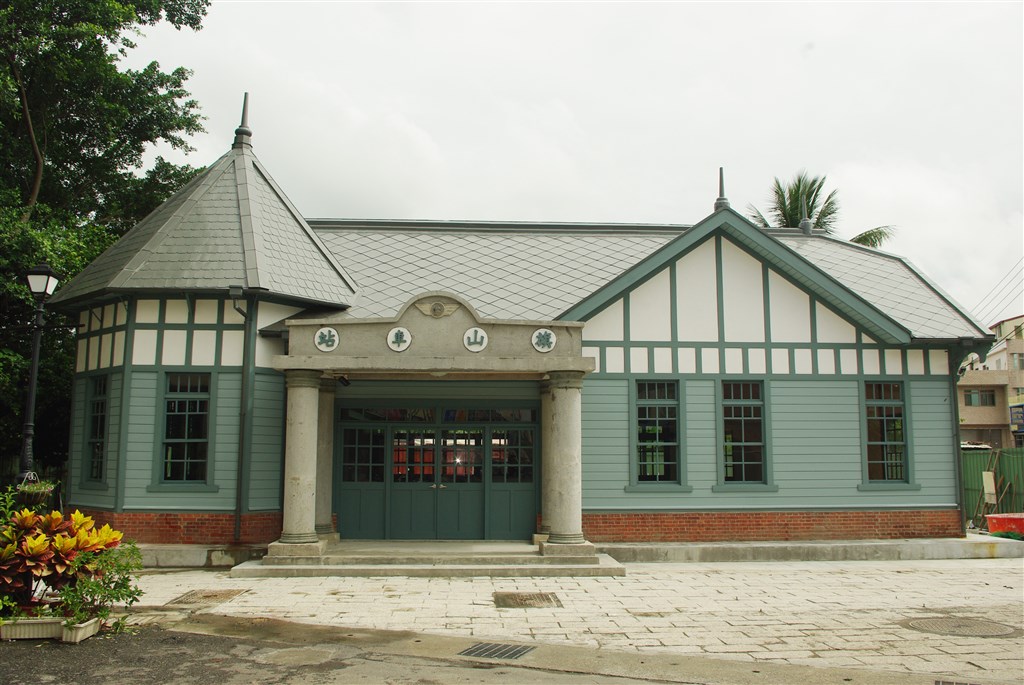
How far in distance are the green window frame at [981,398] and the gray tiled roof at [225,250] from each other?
47.8 meters

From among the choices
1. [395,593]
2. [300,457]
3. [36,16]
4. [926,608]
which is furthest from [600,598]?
[36,16]

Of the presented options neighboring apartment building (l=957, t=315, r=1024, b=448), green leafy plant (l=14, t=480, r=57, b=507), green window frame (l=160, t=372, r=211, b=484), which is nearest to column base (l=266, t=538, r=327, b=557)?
green window frame (l=160, t=372, r=211, b=484)

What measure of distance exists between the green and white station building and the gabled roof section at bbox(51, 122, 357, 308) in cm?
6

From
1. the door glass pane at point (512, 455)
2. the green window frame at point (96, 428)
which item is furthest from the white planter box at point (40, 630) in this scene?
the door glass pane at point (512, 455)

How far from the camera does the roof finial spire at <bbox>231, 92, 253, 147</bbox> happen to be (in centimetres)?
1698

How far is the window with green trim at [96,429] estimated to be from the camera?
14422 mm

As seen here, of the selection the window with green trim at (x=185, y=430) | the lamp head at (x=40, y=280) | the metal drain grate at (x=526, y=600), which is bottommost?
the metal drain grate at (x=526, y=600)

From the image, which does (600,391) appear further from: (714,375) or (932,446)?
(932,446)

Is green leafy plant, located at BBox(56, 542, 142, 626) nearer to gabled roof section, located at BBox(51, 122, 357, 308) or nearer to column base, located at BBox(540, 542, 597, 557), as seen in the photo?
gabled roof section, located at BBox(51, 122, 357, 308)

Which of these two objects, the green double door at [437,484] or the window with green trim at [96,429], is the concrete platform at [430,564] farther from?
the window with green trim at [96,429]

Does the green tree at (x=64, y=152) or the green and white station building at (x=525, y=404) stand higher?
the green tree at (x=64, y=152)

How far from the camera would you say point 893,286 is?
16.9 m

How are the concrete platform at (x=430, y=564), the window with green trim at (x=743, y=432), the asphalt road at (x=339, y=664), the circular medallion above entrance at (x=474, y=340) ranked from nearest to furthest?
1. the asphalt road at (x=339, y=664)
2. the concrete platform at (x=430, y=564)
3. the circular medallion above entrance at (x=474, y=340)
4. the window with green trim at (x=743, y=432)

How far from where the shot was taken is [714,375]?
48.9 ft
